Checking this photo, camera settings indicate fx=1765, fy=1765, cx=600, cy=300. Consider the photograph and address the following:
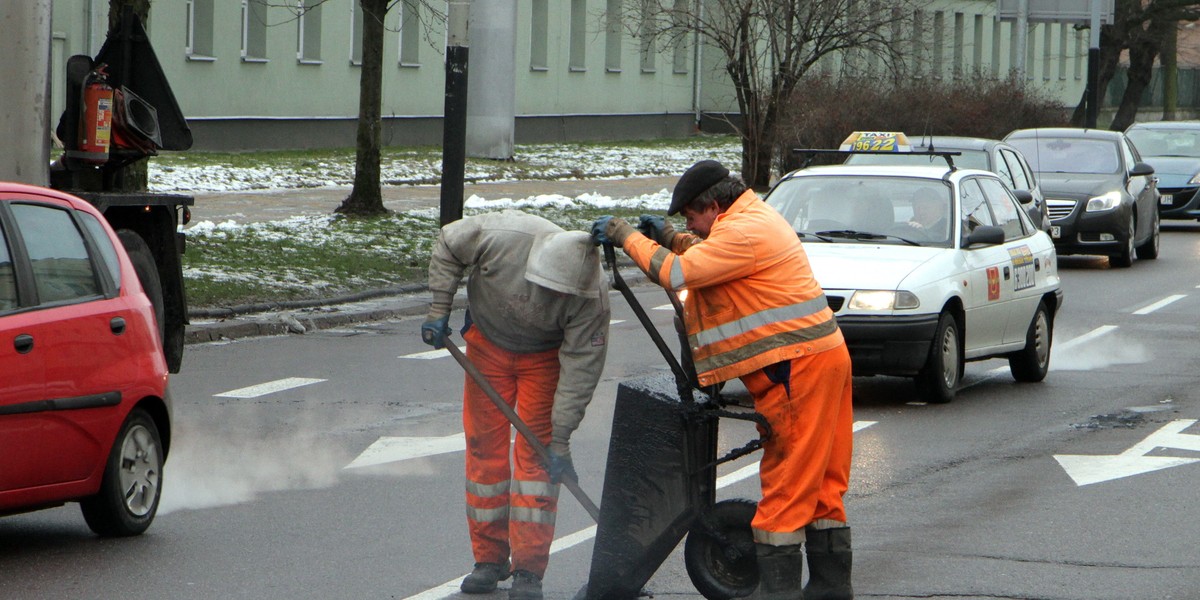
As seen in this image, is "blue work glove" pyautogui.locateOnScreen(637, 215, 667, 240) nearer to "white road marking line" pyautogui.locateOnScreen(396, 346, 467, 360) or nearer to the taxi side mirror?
the taxi side mirror

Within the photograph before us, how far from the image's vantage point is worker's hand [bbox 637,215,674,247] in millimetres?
5672

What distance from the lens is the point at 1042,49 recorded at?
7169 centimetres

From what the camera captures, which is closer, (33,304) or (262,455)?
(33,304)

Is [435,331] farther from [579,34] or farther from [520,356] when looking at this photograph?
[579,34]

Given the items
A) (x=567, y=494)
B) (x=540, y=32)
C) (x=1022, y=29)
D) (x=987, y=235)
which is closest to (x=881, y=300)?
(x=987, y=235)

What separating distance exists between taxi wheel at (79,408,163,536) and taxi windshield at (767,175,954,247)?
5.61m

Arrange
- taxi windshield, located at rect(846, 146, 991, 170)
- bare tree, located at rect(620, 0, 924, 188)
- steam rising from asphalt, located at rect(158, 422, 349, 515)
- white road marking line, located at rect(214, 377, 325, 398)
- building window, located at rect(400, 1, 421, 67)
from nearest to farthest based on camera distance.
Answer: steam rising from asphalt, located at rect(158, 422, 349, 515), white road marking line, located at rect(214, 377, 325, 398), taxi windshield, located at rect(846, 146, 991, 170), bare tree, located at rect(620, 0, 924, 188), building window, located at rect(400, 1, 421, 67)

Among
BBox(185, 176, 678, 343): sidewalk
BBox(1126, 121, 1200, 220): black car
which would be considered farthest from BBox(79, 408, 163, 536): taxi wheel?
BBox(1126, 121, 1200, 220): black car

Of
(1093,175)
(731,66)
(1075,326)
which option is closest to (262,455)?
(1075,326)

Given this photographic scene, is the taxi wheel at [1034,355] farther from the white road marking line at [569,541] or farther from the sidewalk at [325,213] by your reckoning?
the sidewalk at [325,213]

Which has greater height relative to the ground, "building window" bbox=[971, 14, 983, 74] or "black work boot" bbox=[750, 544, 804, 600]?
"building window" bbox=[971, 14, 983, 74]

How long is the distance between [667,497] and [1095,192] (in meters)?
17.3

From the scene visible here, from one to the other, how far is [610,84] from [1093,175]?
26.2 m

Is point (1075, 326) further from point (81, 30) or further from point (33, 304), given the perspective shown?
point (81, 30)
